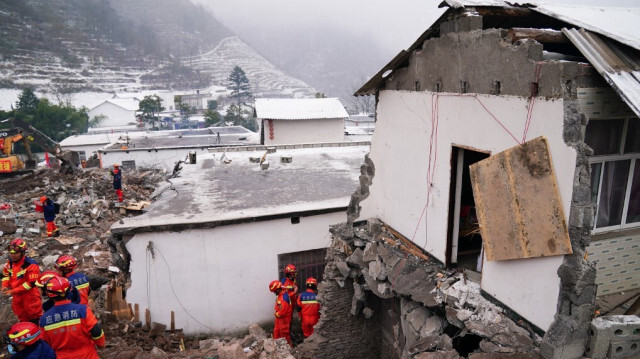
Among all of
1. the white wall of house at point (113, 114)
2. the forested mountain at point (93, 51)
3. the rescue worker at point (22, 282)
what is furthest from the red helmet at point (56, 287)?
the forested mountain at point (93, 51)

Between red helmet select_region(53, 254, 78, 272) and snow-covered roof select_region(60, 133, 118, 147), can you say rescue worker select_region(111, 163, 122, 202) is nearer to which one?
red helmet select_region(53, 254, 78, 272)

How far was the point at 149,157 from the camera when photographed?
2756 centimetres

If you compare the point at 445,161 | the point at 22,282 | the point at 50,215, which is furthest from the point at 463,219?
the point at 50,215

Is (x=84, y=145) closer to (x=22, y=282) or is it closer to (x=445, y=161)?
(x=22, y=282)

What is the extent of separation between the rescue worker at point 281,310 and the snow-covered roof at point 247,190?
6.37ft

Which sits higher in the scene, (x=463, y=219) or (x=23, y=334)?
(x=463, y=219)

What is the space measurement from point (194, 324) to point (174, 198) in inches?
138

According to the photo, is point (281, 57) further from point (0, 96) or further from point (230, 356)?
point (230, 356)

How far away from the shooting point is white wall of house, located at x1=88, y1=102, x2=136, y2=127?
55.3 m

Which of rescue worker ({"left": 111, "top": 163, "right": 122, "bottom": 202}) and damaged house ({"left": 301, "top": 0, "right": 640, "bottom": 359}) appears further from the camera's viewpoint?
rescue worker ({"left": 111, "top": 163, "right": 122, "bottom": 202})

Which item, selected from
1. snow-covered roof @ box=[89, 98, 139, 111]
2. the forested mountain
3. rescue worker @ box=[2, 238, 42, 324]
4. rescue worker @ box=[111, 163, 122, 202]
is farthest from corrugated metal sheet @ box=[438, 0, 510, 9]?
the forested mountain

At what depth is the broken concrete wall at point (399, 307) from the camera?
4.54m

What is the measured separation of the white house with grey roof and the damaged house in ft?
60.7

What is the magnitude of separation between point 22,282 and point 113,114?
5662 centimetres
